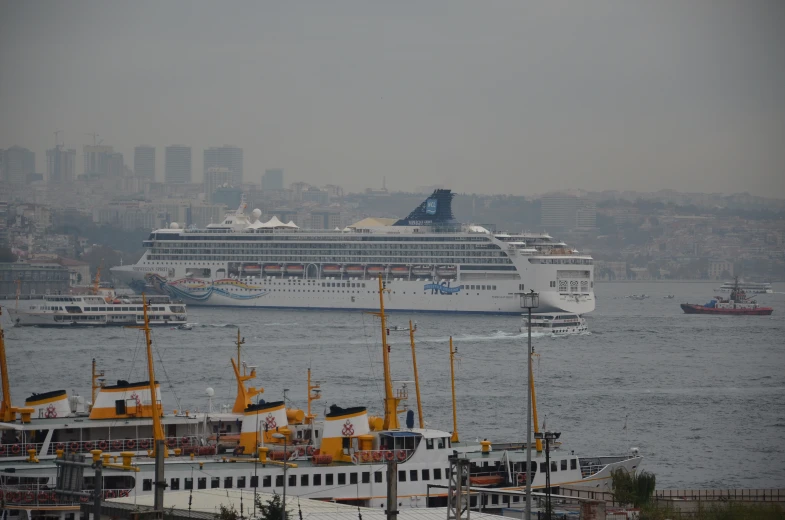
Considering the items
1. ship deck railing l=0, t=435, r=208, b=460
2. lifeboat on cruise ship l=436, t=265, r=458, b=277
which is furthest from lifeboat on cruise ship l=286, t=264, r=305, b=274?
ship deck railing l=0, t=435, r=208, b=460

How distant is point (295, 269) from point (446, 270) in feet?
40.4

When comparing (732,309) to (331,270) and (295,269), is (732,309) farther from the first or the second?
(295,269)

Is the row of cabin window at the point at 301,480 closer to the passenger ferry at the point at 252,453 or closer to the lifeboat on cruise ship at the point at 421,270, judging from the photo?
the passenger ferry at the point at 252,453

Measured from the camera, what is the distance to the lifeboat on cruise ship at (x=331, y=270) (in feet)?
330

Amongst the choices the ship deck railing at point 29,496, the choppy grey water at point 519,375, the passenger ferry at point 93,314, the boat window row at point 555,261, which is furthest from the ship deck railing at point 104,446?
the boat window row at point 555,261

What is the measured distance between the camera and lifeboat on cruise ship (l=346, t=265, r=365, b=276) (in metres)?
99.7

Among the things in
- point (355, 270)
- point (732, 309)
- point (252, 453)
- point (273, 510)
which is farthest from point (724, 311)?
point (273, 510)

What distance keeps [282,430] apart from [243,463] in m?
1.05

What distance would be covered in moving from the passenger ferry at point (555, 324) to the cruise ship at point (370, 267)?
10438 millimetres

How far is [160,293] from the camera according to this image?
104062 mm

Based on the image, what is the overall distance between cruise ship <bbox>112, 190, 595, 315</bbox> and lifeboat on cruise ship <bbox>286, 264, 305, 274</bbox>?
0.23ft

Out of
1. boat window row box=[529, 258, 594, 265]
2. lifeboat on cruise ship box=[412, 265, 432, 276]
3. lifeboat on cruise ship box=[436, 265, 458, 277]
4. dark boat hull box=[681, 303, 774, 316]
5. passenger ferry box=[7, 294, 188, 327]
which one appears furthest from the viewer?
dark boat hull box=[681, 303, 774, 316]

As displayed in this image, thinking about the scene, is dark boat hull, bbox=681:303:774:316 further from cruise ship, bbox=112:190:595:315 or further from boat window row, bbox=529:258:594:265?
boat window row, bbox=529:258:594:265

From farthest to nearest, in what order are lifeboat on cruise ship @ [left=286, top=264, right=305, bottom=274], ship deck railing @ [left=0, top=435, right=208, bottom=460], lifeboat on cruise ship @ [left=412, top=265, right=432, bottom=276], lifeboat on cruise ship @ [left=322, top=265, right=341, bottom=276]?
1. lifeboat on cruise ship @ [left=286, top=264, right=305, bottom=274]
2. lifeboat on cruise ship @ [left=322, top=265, right=341, bottom=276]
3. lifeboat on cruise ship @ [left=412, top=265, right=432, bottom=276]
4. ship deck railing @ [left=0, top=435, right=208, bottom=460]
